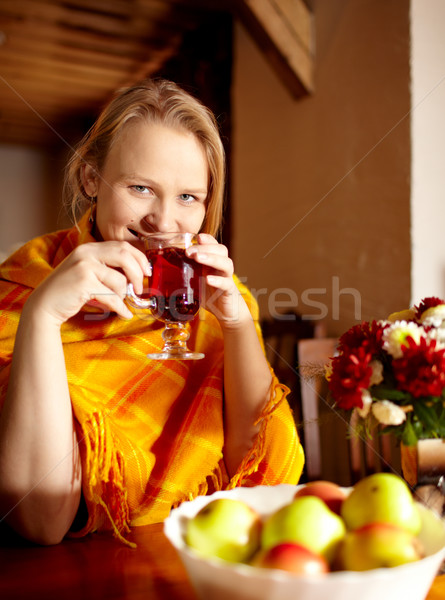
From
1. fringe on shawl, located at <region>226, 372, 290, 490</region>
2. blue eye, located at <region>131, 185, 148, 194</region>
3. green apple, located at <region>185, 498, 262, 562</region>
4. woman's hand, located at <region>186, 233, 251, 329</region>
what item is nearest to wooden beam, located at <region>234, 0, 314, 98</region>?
blue eye, located at <region>131, 185, 148, 194</region>

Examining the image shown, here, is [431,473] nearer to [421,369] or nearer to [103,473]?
[421,369]

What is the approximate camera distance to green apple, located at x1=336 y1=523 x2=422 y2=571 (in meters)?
Answer: 0.52

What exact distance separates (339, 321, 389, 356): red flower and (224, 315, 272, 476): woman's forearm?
0.92 feet

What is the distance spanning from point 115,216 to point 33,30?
3.58 metres

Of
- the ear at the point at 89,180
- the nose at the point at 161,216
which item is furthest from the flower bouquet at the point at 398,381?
the ear at the point at 89,180

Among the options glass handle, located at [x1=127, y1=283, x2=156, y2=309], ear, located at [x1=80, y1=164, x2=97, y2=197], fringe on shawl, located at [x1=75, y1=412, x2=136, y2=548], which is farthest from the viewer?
ear, located at [x1=80, y1=164, x2=97, y2=197]

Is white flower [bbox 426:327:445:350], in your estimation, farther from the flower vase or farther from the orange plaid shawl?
the orange plaid shawl

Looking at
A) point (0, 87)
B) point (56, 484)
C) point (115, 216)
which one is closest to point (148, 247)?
point (115, 216)

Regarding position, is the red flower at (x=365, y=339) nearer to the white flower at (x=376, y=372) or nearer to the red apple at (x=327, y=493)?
the white flower at (x=376, y=372)

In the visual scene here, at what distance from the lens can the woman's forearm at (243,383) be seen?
111 cm

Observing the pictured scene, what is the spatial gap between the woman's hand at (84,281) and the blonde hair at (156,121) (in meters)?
0.43

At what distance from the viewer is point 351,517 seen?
1.97 feet

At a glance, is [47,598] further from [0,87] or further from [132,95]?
[0,87]

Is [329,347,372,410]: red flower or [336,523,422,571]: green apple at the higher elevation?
[329,347,372,410]: red flower
